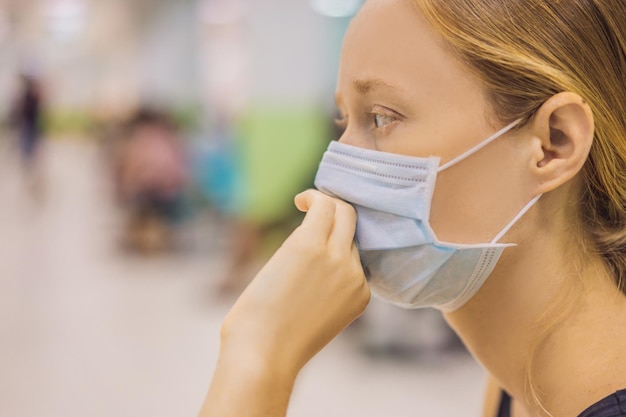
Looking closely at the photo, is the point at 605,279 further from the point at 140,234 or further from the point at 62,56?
the point at 62,56

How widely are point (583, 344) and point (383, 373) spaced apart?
2781 mm

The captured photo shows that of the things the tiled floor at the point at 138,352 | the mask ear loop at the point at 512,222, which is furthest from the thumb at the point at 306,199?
the tiled floor at the point at 138,352

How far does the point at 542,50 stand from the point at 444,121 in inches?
6.7

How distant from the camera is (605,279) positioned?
1.07m

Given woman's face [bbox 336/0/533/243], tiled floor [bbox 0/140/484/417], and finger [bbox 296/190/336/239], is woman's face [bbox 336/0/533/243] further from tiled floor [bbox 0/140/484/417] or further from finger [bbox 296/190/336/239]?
tiled floor [bbox 0/140/484/417]

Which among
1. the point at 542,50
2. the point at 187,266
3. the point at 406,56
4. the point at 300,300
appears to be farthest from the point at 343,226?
Answer: the point at 187,266

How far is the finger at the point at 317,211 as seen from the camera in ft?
3.29

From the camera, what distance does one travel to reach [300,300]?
0.94 meters

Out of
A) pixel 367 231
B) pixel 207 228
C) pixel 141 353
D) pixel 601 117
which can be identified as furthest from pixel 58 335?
pixel 601 117

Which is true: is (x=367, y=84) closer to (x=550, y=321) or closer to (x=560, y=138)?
(x=560, y=138)

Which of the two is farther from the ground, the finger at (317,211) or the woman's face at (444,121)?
the woman's face at (444,121)

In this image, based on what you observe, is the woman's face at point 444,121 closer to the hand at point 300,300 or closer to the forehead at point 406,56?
the forehead at point 406,56

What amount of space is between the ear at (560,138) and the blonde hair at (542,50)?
19mm

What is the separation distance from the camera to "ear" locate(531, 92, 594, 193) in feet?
3.21
